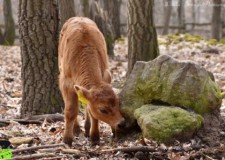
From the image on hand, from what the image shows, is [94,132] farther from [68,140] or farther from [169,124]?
[169,124]

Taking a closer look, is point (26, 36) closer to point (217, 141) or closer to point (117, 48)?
point (217, 141)

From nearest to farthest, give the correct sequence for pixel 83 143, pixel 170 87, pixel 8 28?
pixel 170 87 → pixel 83 143 → pixel 8 28

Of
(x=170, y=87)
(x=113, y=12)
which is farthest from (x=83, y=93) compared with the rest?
(x=113, y=12)

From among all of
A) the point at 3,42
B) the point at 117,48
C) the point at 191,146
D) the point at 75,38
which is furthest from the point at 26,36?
the point at 3,42

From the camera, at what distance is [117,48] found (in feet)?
67.4

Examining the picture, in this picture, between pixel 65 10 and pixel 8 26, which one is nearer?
pixel 65 10

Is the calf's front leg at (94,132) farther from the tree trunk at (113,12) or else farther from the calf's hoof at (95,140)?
the tree trunk at (113,12)

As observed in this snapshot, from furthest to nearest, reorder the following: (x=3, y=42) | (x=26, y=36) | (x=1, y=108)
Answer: (x=3, y=42) < (x=1, y=108) < (x=26, y=36)

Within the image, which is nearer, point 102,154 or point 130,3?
point 102,154

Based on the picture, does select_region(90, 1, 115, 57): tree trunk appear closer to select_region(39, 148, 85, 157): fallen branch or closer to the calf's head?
the calf's head

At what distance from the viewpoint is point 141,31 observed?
1069 centimetres

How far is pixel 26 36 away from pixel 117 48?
1241 centimetres

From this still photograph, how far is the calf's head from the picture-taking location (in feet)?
20.0

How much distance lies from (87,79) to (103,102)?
49 centimetres
